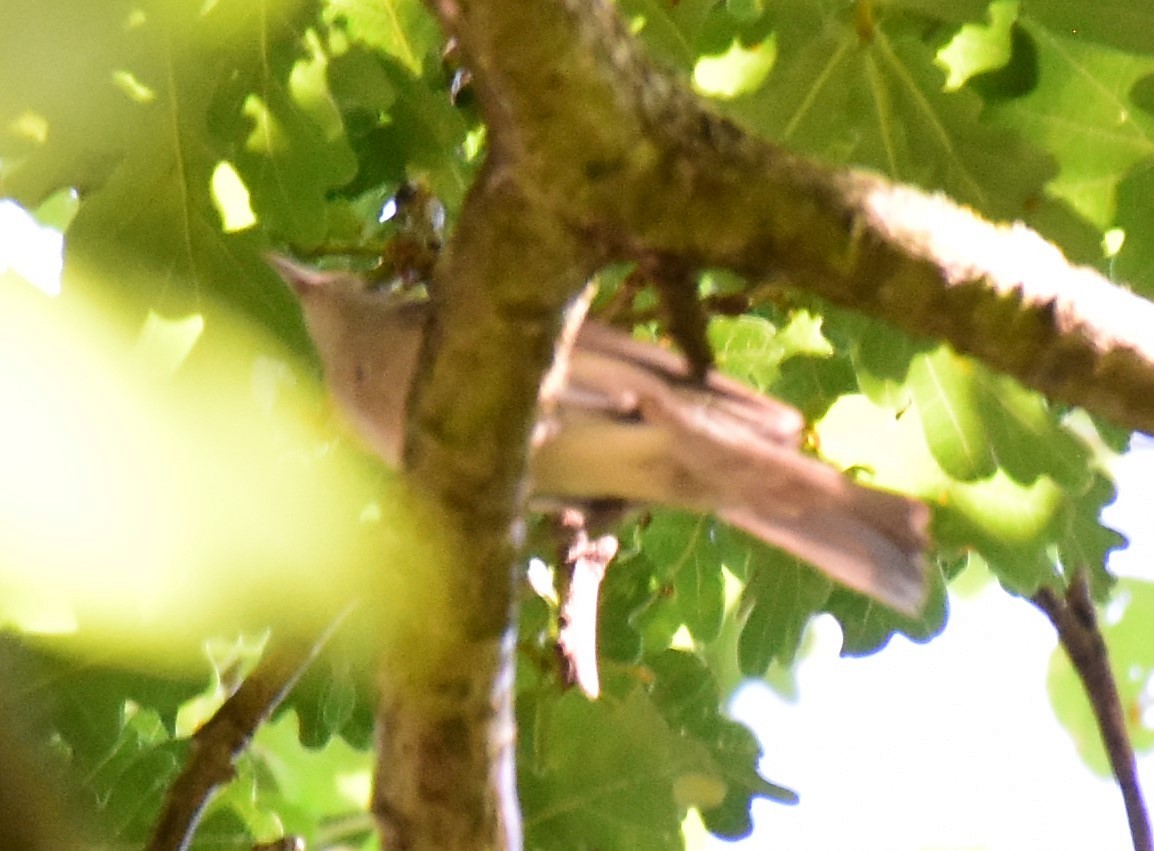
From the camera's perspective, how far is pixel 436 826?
1679mm

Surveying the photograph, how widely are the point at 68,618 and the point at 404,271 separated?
91 cm

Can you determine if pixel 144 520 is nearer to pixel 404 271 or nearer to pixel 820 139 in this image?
pixel 404 271

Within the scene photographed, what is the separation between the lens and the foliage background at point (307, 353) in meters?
2.14

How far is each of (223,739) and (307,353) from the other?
728 millimetres

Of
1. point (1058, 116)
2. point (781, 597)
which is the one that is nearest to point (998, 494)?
point (781, 597)

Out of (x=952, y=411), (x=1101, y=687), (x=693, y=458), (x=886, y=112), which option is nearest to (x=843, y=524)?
(x=693, y=458)

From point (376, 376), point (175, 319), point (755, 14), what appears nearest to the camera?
point (175, 319)

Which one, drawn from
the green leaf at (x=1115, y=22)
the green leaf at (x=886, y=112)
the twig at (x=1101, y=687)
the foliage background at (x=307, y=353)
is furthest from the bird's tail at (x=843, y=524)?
the twig at (x=1101, y=687)

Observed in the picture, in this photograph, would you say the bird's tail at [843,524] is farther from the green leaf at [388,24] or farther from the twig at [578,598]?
the green leaf at [388,24]

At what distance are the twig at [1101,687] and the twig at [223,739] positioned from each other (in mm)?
1976

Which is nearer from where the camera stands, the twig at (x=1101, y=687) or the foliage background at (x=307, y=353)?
the foliage background at (x=307, y=353)

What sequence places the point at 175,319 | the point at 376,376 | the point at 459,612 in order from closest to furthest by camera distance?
the point at 459,612 → the point at 175,319 → the point at 376,376

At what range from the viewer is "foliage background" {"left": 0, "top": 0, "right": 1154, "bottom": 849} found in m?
2.14

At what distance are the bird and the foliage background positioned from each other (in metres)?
0.20
